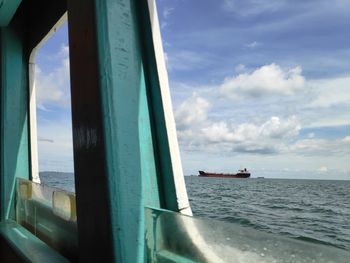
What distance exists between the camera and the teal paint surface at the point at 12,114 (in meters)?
2.52

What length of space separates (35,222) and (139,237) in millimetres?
1502

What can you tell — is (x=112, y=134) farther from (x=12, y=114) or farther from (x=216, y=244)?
(x=12, y=114)

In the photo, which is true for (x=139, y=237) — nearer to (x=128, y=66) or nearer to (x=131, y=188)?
(x=131, y=188)

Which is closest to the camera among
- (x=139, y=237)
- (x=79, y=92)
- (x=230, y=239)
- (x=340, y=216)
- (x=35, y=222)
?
(x=230, y=239)

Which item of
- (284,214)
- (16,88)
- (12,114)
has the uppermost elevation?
(16,88)

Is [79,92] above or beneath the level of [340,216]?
above

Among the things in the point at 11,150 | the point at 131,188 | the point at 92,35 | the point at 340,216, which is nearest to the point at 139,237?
the point at 131,188

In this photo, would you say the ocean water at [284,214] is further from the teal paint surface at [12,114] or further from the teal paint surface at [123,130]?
the teal paint surface at [12,114]

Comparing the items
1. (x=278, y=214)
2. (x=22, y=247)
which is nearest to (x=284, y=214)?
(x=278, y=214)

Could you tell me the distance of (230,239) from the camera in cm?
85

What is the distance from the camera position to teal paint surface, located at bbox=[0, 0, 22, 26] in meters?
2.19

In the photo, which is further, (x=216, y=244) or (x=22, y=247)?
(x=22, y=247)

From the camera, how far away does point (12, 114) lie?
2.57 metres

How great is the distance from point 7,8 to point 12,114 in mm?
765
